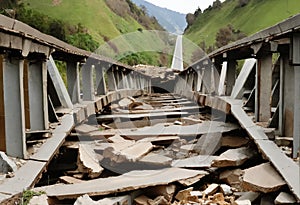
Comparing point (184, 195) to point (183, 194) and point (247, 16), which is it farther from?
point (247, 16)

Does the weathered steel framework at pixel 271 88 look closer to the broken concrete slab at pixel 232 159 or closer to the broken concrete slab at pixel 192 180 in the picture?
the broken concrete slab at pixel 232 159

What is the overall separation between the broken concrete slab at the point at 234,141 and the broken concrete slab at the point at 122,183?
1.55 meters

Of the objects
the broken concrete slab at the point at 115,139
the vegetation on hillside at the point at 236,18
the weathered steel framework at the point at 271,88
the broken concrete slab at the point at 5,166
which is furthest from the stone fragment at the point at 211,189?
the vegetation on hillside at the point at 236,18

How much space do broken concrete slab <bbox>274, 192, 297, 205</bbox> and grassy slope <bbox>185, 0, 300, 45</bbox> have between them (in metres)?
48.0

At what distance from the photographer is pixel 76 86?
9.35 meters

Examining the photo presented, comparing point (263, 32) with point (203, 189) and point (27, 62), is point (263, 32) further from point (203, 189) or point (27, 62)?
point (27, 62)

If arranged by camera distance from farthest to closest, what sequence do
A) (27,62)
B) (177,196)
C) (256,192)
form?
1. (27,62)
2. (177,196)
3. (256,192)

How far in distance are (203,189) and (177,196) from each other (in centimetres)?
55

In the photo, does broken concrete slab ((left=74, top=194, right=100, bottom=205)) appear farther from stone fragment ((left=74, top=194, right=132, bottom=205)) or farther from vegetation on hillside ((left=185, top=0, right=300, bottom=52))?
vegetation on hillside ((left=185, top=0, right=300, bottom=52))

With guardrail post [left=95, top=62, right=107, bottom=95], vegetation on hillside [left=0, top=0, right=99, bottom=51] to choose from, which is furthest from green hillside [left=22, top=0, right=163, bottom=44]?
guardrail post [left=95, top=62, right=107, bottom=95]

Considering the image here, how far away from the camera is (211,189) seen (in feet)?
16.1

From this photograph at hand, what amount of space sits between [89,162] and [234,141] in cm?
264

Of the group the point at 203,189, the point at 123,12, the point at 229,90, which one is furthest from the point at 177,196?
the point at 123,12

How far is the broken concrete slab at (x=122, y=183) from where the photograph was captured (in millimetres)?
4352
